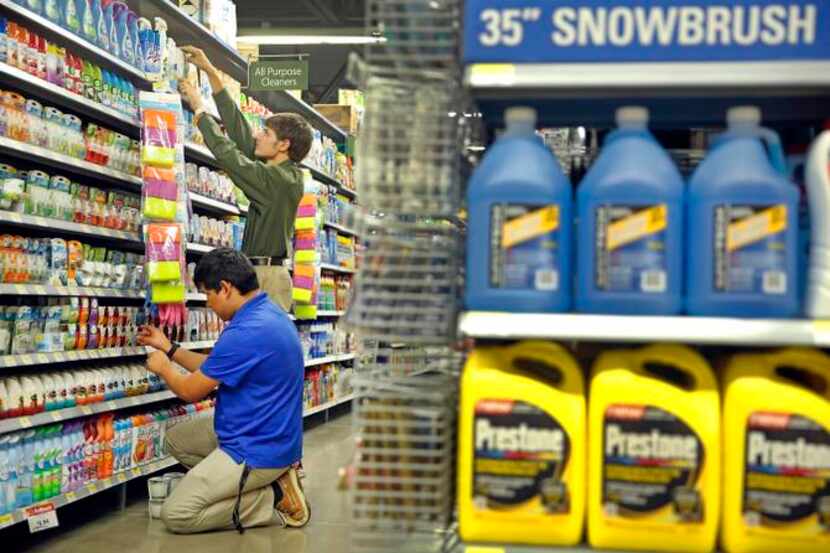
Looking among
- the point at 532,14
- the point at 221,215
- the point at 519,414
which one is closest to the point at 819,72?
the point at 532,14

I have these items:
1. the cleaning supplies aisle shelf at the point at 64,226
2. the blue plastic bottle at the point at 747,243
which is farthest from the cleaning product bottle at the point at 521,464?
the cleaning supplies aisle shelf at the point at 64,226

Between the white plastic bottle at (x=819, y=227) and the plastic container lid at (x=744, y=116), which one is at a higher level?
the plastic container lid at (x=744, y=116)

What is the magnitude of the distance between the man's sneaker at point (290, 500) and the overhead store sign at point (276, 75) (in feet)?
10.4

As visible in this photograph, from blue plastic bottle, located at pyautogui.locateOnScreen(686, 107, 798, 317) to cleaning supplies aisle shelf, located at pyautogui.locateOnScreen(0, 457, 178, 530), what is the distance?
3161 mm

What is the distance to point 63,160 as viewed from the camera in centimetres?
454

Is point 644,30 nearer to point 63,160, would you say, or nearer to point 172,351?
point 63,160

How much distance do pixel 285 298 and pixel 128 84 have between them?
1401 mm

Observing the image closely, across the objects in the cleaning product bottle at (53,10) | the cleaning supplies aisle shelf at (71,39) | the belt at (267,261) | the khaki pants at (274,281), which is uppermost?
the cleaning product bottle at (53,10)

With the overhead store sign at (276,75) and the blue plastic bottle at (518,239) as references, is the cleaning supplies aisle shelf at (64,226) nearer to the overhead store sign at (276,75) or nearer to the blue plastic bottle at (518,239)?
the overhead store sign at (276,75)

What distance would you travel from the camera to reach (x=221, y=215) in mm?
6875

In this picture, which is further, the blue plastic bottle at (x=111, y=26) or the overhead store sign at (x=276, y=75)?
the overhead store sign at (x=276, y=75)

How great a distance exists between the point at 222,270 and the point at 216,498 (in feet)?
3.59

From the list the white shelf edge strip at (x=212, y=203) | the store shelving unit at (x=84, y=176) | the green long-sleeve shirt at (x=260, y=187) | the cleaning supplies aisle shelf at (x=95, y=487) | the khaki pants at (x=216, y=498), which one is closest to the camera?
the cleaning supplies aisle shelf at (x=95, y=487)

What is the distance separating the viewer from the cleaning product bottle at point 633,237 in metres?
2.06
